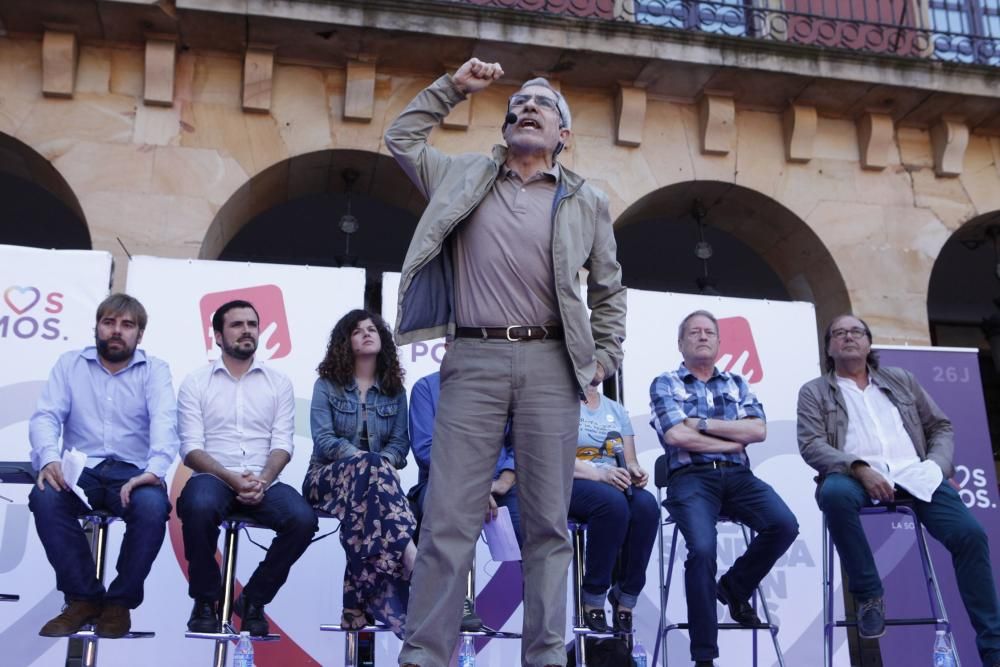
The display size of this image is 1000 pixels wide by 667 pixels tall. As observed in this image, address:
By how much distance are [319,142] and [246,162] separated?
1.74 feet

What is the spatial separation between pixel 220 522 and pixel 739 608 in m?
2.34

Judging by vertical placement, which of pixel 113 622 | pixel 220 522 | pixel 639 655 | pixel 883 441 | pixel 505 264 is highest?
pixel 505 264

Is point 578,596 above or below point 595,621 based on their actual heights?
above

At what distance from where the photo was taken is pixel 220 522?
4301 millimetres

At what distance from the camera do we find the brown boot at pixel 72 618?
390 centimetres

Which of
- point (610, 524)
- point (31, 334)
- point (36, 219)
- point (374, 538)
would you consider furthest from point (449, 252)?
point (36, 219)

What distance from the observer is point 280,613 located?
5379 mm

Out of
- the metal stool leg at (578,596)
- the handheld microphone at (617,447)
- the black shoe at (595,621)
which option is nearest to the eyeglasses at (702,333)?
the handheld microphone at (617,447)

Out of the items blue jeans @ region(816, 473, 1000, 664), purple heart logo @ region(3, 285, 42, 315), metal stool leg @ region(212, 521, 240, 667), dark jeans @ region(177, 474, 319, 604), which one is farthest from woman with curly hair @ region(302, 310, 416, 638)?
purple heart logo @ region(3, 285, 42, 315)

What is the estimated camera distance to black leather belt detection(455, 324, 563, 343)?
3.16 metres

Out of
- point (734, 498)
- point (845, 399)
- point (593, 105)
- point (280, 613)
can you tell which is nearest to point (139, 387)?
point (280, 613)

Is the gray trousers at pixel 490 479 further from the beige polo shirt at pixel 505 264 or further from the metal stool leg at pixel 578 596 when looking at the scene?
the metal stool leg at pixel 578 596

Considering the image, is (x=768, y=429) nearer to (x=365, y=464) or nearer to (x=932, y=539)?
(x=932, y=539)

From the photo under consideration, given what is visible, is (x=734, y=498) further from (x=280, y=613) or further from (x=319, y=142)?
(x=319, y=142)
